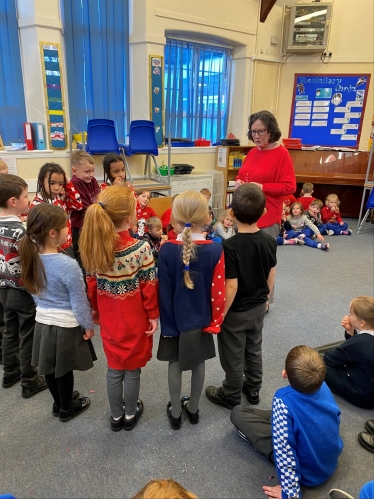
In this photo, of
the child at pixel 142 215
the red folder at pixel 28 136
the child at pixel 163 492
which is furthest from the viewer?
the red folder at pixel 28 136

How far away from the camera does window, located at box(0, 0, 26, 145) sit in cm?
395

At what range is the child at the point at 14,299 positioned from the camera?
1764 mm

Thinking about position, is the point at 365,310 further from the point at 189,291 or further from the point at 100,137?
the point at 100,137

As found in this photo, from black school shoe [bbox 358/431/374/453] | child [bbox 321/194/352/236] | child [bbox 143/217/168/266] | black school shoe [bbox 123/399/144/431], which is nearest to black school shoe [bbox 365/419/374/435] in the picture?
black school shoe [bbox 358/431/374/453]

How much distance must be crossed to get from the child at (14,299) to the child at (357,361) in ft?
5.29

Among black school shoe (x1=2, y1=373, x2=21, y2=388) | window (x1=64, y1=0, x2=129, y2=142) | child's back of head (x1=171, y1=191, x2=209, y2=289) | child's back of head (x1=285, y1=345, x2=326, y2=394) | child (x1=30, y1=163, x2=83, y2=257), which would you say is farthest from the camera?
window (x1=64, y1=0, x2=129, y2=142)

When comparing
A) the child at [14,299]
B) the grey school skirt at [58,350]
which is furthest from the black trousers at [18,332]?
the grey school skirt at [58,350]

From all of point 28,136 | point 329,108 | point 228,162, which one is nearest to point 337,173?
point 329,108

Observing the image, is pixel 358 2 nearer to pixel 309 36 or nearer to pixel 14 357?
pixel 309 36

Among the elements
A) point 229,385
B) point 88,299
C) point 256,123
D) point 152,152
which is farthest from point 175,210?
point 152,152

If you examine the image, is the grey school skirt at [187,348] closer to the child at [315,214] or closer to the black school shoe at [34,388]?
the black school shoe at [34,388]

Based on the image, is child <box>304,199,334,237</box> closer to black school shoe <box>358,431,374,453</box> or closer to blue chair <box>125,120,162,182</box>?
blue chair <box>125,120,162,182</box>

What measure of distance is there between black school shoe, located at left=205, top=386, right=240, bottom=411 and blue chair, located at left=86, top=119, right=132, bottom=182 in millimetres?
3108

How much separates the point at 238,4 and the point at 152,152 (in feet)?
9.35
